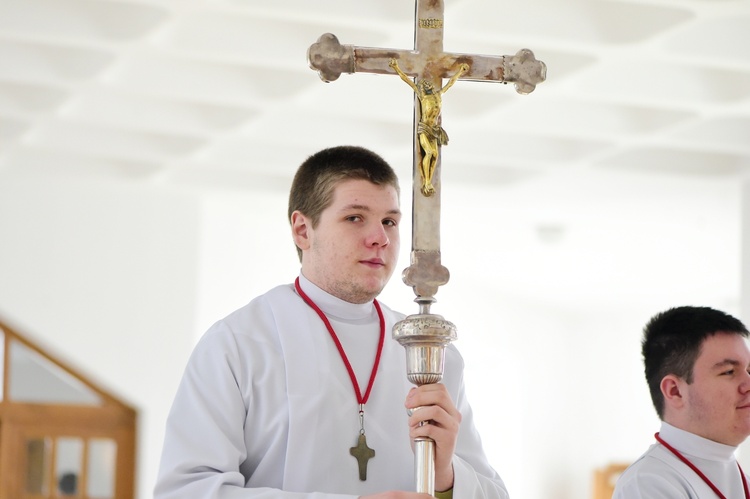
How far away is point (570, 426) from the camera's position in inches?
629

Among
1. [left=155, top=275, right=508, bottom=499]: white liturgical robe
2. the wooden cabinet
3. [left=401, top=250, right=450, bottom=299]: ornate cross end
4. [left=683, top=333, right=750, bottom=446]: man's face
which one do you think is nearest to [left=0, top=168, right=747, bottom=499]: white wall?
the wooden cabinet

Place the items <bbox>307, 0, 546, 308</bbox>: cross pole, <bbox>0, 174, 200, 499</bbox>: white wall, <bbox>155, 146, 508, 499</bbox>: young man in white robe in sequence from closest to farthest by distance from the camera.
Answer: <bbox>307, 0, 546, 308</bbox>: cross pole → <bbox>155, 146, 508, 499</bbox>: young man in white robe → <bbox>0, 174, 200, 499</bbox>: white wall

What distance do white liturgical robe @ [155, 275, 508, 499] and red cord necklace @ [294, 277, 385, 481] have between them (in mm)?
13

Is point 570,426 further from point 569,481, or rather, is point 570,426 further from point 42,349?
point 42,349

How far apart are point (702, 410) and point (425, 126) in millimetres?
1453

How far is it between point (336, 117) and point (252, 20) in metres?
1.95

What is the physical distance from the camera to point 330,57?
295 cm

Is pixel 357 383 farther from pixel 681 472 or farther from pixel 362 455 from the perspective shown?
pixel 681 472

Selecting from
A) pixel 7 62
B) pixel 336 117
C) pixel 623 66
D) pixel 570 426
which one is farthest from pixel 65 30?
pixel 570 426

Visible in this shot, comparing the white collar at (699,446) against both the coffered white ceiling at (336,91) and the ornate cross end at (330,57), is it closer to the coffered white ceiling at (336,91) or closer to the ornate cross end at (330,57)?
the ornate cross end at (330,57)

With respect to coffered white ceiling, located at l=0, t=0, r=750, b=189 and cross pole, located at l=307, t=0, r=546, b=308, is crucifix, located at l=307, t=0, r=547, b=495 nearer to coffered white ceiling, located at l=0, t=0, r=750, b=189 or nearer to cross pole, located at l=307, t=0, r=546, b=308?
cross pole, located at l=307, t=0, r=546, b=308

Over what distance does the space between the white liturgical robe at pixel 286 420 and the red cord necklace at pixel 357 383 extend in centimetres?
1

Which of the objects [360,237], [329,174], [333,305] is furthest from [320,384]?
[329,174]

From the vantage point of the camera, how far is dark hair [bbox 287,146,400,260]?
3.24m
